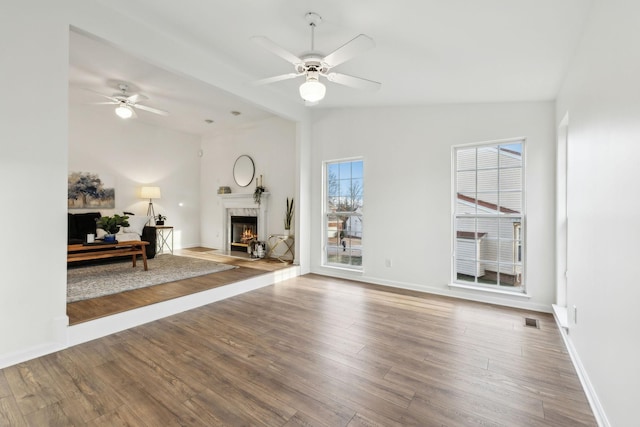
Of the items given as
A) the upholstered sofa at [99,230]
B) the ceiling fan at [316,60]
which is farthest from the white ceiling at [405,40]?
the upholstered sofa at [99,230]

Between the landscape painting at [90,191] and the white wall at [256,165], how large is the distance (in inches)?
82.3

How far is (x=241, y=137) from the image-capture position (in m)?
6.91

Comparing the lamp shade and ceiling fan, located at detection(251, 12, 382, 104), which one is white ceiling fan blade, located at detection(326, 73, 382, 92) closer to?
ceiling fan, located at detection(251, 12, 382, 104)

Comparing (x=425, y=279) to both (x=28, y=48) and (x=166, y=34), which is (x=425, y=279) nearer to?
(x=166, y=34)

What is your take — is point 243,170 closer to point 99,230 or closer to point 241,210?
point 241,210

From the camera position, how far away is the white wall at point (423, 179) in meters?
3.50

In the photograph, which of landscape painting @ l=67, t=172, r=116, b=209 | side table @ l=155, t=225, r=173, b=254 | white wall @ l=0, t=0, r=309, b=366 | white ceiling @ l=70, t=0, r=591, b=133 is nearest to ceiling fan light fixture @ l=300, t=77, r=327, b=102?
white ceiling @ l=70, t=0, r=591, b=133

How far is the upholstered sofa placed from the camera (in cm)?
529

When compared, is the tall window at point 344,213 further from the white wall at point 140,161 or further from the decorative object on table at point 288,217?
the white wall at point 140,161

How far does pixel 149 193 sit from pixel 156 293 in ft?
12.1

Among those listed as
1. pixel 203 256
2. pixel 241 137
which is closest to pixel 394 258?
pixel 203 256

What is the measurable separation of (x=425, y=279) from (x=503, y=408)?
2.54 meters

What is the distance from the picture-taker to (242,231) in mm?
6949

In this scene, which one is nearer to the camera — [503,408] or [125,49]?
[503,408]
